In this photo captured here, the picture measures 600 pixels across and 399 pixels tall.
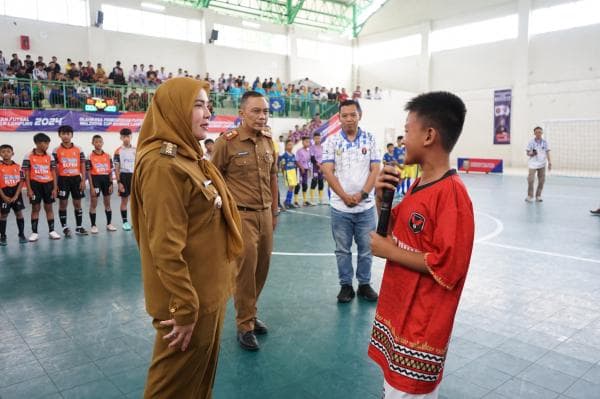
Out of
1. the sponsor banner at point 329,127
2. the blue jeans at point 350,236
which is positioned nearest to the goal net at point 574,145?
the sponsor banner at point 329,127

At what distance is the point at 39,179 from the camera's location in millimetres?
7574

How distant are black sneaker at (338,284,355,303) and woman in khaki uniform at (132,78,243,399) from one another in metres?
2.67

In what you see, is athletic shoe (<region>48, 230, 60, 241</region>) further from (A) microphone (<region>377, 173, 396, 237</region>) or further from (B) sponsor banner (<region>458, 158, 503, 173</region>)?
(B) sponsor banner (<region>458, 158, 503, 173</region>)

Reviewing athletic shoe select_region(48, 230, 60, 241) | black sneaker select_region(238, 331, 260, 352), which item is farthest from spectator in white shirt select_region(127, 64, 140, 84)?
black sneaker select_region(238, 331, 260, 352)

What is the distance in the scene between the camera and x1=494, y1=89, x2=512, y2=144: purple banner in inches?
976

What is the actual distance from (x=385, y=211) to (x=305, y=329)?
92.6 inches

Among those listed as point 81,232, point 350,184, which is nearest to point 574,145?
point 350,184

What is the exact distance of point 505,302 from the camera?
451 centimetres

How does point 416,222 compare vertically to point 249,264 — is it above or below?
above

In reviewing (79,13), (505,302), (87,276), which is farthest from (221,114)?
(505,302)

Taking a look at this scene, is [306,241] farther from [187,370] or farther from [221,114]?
[221,114]

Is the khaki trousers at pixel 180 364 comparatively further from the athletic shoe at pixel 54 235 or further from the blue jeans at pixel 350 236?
the athletic shoe at pixel 54 235

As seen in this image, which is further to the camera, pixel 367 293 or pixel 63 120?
pixel 63 120

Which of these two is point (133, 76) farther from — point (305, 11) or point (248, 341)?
point (248, 341)
